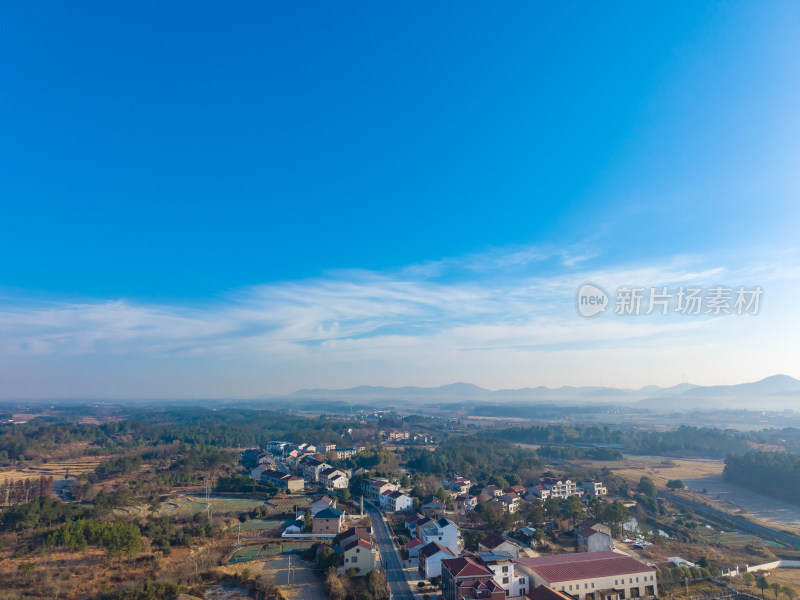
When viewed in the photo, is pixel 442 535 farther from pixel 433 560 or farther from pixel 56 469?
pixel 56 469

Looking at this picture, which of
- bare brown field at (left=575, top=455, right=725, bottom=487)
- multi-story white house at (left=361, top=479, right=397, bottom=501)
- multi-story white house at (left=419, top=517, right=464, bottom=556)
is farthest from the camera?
bare brown field at (left=575, top=455, right=725, bottom=487)

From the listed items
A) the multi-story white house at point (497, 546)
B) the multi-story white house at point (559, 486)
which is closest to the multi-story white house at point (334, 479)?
the multi-story white house at point (559, 486)

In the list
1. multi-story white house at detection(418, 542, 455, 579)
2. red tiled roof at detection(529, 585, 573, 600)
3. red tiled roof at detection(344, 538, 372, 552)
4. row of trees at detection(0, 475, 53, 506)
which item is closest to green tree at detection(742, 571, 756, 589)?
red tiled roof at detection(529, 585, 573, 600)

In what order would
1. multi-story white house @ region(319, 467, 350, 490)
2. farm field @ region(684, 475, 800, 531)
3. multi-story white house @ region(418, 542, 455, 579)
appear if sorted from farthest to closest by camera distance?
multi-story white house @ region(319, 467, 350, 490), farm field @ region(684, 475, 800, 531), multi-story white house @ region(418, 542, 455, 579)

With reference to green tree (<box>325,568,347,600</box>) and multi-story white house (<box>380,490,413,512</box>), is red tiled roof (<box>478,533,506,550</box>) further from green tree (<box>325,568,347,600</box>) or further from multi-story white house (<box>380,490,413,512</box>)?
multi-story white house (<box>380,490,413,512</box>)

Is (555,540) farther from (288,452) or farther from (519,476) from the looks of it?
(288,452)

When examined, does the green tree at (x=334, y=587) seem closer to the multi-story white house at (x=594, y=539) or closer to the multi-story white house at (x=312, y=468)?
the multi-story white house at (x=594, y=539)
